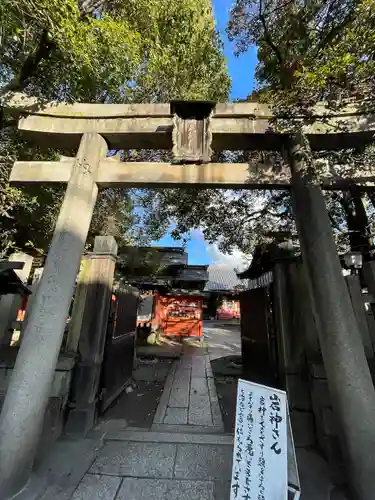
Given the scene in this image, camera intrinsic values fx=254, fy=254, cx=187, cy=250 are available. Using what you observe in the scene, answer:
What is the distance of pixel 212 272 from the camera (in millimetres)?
37031

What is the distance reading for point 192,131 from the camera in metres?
4.07

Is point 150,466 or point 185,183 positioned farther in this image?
point 185,183

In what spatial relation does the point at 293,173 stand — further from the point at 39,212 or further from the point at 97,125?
the point at 39,212

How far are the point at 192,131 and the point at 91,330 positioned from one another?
3.57 m

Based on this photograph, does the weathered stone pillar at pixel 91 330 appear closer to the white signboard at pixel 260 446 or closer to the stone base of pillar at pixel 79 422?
the stone base of pillar at pixel 79 422

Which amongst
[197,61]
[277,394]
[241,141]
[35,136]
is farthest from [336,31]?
[277,394]

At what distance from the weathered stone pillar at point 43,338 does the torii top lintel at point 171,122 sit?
1.81 ft

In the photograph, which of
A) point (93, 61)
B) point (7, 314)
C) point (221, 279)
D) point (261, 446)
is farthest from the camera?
point (221, 279)

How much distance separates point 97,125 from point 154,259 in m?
9.67

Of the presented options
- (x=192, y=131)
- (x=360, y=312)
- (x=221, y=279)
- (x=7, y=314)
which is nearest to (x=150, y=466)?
(x=7, y=314)

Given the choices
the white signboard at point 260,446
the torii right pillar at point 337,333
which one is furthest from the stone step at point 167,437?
the white signboard at point 260,446

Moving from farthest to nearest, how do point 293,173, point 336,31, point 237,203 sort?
point 237,203
point 336,31
point 293,173

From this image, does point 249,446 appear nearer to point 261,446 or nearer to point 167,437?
point 261,446

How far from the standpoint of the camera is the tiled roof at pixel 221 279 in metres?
30.1
